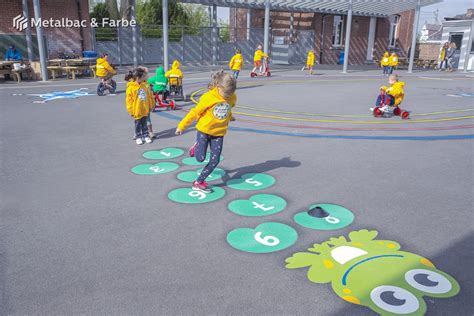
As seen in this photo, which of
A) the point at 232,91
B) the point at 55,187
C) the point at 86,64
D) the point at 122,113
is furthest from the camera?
the point at 86,64

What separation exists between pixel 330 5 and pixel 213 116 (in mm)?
27790

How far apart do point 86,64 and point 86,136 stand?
44.2 ft

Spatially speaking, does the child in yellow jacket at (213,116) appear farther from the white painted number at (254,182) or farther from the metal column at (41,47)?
the metal column at (41,47)

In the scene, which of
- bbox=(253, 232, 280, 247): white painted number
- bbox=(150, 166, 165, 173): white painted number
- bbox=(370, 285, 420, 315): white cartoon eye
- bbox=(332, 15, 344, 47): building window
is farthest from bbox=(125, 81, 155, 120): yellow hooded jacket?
bbox=(332, 15, 344, 47): building window

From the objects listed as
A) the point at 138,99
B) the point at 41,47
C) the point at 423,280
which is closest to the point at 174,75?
the point at 138,99

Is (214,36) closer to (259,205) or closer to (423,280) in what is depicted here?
(259,205)

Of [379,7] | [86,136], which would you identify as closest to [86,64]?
[86,136]

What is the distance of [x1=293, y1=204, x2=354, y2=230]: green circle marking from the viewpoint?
14.9 ft

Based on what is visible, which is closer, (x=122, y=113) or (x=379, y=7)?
(x=122, y=113)

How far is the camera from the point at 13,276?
11.6ft

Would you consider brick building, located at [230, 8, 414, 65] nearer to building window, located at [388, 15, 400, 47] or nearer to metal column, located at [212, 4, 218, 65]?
building window, located at [388, 15, 400, 47]

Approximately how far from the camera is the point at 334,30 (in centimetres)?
3459

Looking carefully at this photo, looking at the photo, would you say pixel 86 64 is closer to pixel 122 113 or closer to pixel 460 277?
pixel 122 113

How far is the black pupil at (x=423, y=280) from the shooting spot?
3.45m
